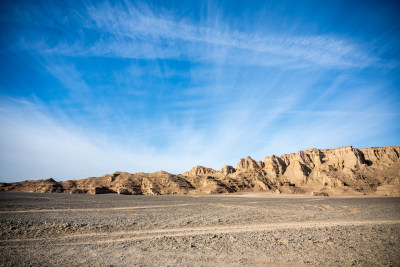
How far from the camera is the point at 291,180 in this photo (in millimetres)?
88750

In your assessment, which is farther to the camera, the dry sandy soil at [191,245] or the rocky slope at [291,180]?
the rocky slope at [291,180]

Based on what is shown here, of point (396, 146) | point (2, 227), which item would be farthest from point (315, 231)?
point (396, 146)

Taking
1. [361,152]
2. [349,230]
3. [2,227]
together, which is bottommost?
[349,230]

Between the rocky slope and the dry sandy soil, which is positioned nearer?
the dry sandy soil

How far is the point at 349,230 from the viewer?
1346 cm

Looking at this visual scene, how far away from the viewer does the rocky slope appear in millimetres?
69375

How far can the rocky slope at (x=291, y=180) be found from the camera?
2731 inches

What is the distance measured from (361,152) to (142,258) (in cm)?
10623

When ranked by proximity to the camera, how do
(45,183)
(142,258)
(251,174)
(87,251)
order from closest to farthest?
1. (142,258)
2. (87,251)
3. (45,183)
4. (251,174)

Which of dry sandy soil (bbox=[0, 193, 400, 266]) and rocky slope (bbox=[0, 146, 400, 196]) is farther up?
rocky slope (bbox=[0, 146, 400, 196])

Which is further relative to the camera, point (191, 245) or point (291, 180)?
point (291, 180)

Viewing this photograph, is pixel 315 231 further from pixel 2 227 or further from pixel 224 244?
pixel 2 227

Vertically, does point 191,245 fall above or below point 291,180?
below

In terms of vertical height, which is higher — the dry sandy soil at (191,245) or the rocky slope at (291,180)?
the rocky slope at (291,180)
